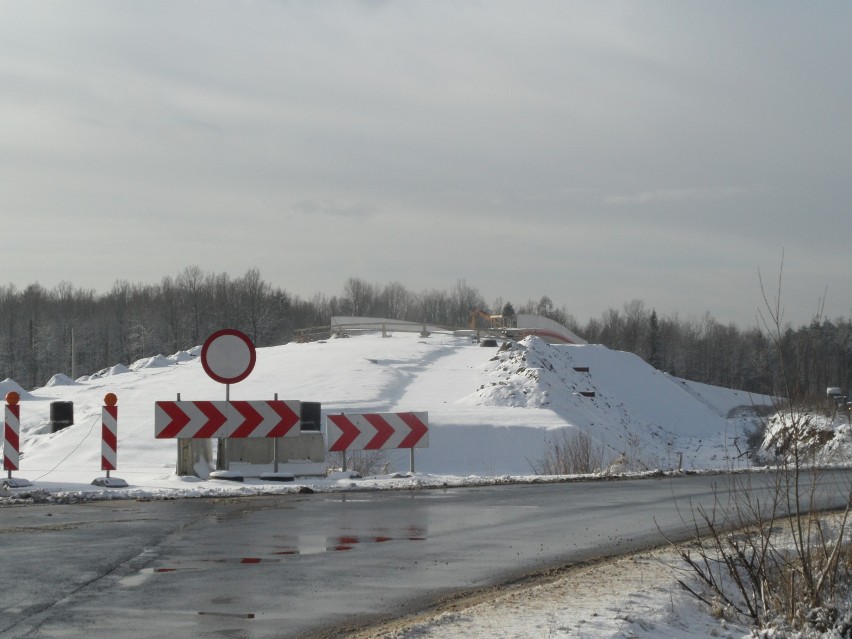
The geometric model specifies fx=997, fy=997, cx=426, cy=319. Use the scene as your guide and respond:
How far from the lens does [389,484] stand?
17.0 meters

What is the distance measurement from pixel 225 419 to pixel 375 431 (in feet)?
10.6

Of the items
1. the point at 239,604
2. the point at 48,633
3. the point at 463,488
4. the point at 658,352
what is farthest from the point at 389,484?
the point at 658,352

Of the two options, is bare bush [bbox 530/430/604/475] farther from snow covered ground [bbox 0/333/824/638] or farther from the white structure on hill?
the white structure on hill

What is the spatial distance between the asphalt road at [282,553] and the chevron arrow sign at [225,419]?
2395 mm

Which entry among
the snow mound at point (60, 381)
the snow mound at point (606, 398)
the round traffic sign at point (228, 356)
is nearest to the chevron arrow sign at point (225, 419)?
the round traffic sign at point (228, 356)

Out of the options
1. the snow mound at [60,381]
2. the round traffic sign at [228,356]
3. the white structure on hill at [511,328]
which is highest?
the white structure on hill at [511,328]

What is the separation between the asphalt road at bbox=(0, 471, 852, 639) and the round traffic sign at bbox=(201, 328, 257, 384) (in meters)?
3.12

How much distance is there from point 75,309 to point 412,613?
133 m

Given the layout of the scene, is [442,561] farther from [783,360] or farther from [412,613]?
[783,360]

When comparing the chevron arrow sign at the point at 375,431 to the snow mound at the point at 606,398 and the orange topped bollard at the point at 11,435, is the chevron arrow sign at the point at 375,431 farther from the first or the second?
the snow mound at the point at 606,398

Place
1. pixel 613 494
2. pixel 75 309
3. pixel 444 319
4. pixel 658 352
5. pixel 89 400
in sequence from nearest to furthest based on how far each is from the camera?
pixel 613 494 → pixel 89 400 → pixel 658 352 → pixel 75 309 → pixel 444 319

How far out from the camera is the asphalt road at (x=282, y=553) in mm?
7289

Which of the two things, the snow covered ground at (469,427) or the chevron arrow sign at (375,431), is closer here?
the snow covered ground at (469,427)

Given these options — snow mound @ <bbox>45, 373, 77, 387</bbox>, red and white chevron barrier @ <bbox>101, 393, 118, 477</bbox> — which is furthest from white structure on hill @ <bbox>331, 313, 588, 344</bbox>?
red and white chevron barrier @ <bbox>101, 393, 118, 477</bbox>
